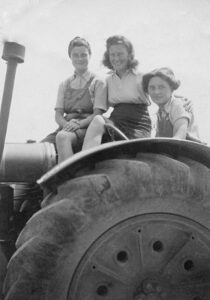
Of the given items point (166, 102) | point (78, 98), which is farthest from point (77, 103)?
point (166, 102)

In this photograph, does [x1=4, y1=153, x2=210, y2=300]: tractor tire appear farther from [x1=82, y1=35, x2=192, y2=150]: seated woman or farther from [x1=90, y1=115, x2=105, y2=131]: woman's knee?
[x1=82, y1=35, x2=192, y2=150]: seated woman

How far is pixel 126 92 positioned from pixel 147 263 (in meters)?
1.81

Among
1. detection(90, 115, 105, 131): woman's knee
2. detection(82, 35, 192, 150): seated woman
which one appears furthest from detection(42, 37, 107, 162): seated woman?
detection(90, 115, 105, 131): woman's knee

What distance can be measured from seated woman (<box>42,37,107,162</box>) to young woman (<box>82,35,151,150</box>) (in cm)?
12

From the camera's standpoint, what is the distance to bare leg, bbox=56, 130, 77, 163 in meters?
3.05

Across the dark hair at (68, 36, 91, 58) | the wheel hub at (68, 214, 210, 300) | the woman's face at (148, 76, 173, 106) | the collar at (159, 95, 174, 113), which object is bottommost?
the wheel hub at (68, 214, 210, 300)

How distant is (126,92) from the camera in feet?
11.8

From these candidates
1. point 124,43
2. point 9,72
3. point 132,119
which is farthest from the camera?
point 124,43

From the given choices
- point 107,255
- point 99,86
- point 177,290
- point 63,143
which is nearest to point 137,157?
point 107,255

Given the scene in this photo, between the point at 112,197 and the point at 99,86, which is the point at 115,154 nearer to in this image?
the point at 112,197

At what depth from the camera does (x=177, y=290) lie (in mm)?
2182

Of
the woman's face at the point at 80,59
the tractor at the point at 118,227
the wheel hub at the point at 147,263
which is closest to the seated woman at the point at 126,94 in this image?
the woman's face at the point at 80,59

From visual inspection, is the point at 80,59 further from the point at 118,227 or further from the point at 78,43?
the point at 118,227

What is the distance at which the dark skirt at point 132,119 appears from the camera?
3.51 meters
